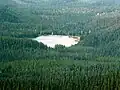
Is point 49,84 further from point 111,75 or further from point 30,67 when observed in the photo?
point 30,67

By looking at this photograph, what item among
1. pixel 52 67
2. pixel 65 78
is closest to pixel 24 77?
pixel 65 78

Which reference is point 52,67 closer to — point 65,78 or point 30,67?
point 30,67

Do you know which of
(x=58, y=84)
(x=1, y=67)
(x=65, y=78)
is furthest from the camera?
(x=1, y=67)

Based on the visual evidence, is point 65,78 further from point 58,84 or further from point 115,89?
point 115,89

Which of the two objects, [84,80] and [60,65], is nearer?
[84,80]

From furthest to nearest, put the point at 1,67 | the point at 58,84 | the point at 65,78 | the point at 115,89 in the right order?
the point at 1,67
the point at 65,78
the point at 58,84
the point at 115,89

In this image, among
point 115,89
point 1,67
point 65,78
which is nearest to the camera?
point 115,89

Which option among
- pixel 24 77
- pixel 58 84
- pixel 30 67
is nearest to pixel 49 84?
pixel 58 84

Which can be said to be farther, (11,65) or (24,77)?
(11,65)
